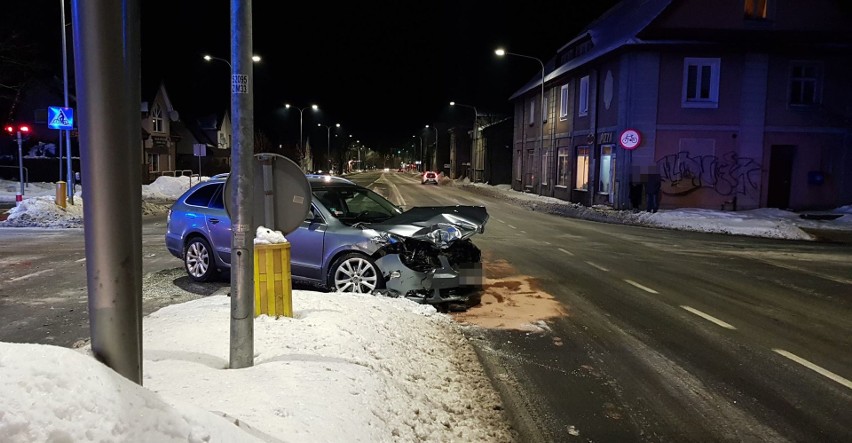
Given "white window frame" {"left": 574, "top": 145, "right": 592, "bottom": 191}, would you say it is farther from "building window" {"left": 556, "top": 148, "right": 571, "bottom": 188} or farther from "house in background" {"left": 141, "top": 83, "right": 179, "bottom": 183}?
"house in background" {"left": 141, "top": 83, "right": 179, "bottom": 183}

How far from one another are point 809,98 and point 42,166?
42585 millimetres

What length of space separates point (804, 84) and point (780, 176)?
4068 mm

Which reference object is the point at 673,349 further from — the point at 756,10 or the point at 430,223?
the point at 756,10

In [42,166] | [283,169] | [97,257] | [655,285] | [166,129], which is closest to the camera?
[97,257]

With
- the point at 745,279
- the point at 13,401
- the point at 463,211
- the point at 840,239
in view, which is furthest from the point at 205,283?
the point at 840,239

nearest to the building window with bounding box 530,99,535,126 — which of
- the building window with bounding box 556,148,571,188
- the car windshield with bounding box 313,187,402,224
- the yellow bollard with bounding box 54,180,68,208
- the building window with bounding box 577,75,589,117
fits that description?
the building window with bounding box 556,148,571,188

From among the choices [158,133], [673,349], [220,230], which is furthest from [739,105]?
[158,133]

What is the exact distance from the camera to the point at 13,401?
7.02ft

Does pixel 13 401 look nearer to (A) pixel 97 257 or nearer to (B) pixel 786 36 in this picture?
(A) pixel 97 257

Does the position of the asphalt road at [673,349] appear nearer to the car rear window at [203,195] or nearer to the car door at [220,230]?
the car door at [220,230]

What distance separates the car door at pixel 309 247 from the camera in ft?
27.6

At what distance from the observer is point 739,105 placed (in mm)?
26203

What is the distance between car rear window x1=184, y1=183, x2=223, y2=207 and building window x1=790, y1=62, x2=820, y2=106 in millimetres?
25528

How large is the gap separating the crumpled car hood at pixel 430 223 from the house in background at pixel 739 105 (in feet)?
63.6
